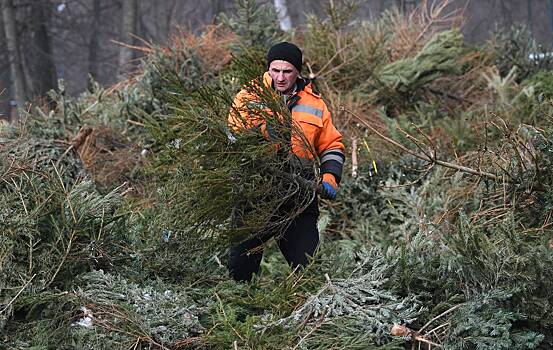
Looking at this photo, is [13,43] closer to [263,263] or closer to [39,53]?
[39,53]

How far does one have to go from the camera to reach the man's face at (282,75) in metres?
4.57

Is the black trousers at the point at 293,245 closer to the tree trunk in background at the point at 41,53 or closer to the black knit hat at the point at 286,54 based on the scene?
the black knit hat at the point at 286,54

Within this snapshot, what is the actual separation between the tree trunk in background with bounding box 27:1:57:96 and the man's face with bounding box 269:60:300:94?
1420cm

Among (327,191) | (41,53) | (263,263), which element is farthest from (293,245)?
(41,53)

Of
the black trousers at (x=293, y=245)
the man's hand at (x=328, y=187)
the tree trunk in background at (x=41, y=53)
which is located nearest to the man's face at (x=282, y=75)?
the man's hand at (x=328, y=187)

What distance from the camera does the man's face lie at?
4.57 meters

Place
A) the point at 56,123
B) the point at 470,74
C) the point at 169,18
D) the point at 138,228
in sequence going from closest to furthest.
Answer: the point at 138,228, the point at 56,123, the point at 470,74, the point at 169,18

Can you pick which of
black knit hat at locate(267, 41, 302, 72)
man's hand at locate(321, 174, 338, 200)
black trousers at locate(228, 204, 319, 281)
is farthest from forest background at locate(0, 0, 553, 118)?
man's hand at locate(321, 174, 338, 200)

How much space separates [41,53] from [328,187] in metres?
14.8

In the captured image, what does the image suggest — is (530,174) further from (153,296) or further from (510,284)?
(153,296)

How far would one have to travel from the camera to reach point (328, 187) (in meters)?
4.55

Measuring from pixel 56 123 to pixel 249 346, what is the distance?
441 centimetres

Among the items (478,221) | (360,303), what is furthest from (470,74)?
(360,303)

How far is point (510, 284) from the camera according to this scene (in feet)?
13.3
